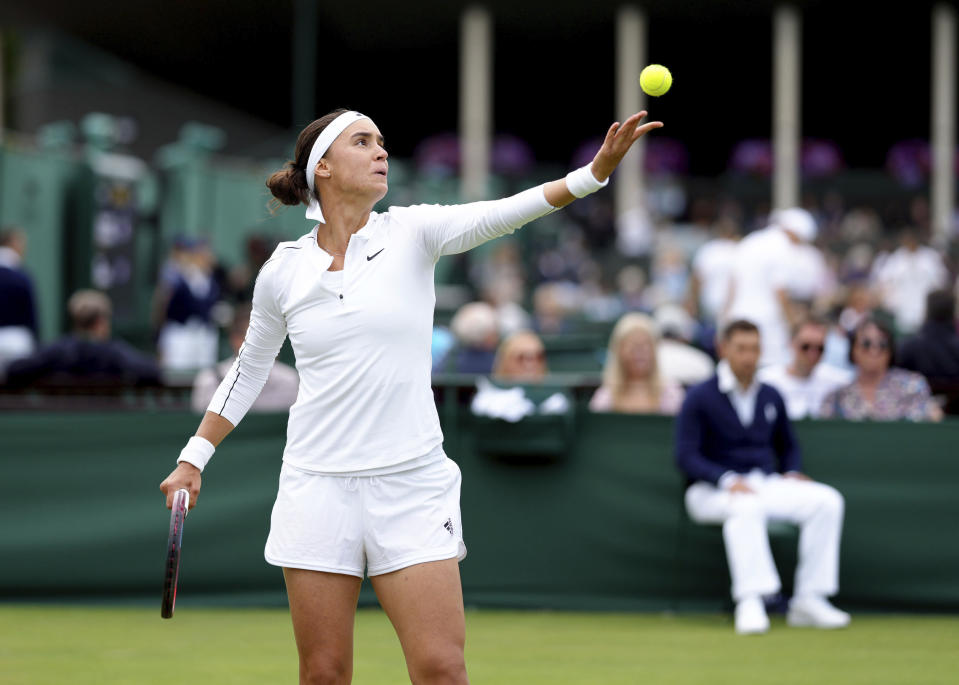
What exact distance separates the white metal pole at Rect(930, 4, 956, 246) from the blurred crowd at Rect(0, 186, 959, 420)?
5.01m

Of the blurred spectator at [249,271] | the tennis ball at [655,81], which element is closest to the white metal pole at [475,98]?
the blurred spectator at [249,271]

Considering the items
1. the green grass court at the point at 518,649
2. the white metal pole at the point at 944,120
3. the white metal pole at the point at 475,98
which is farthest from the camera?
the white metal pole at the point at 475,98

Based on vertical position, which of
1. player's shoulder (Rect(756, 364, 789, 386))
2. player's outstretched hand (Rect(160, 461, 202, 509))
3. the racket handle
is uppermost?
player's shoulder (Rect(756, 364, 789, 386))

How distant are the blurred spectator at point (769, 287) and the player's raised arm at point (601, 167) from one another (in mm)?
8394

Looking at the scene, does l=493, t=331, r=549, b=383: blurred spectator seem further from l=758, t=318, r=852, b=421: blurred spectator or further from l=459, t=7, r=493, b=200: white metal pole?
l=459, t=7, r=493, b=200: white metal pole

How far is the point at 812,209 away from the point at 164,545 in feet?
68.3

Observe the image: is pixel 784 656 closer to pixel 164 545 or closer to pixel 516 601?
pixel 516 601

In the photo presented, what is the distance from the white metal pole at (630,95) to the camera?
2809cm

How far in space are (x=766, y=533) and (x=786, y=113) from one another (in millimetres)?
22006

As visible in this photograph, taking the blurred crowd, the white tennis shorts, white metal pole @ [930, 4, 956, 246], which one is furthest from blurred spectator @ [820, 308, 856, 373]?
white metal pole @ [930, 4, 956, 246]

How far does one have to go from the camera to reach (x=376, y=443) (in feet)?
12.9

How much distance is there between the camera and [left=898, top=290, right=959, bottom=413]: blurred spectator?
9930 mm

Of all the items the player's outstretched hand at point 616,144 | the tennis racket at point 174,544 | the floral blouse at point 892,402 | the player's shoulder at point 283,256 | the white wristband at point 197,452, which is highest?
the player's outstretched hand at point 616,144

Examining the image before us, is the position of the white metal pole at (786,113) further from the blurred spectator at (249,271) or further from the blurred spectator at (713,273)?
the blurred spectator at (249,271)
